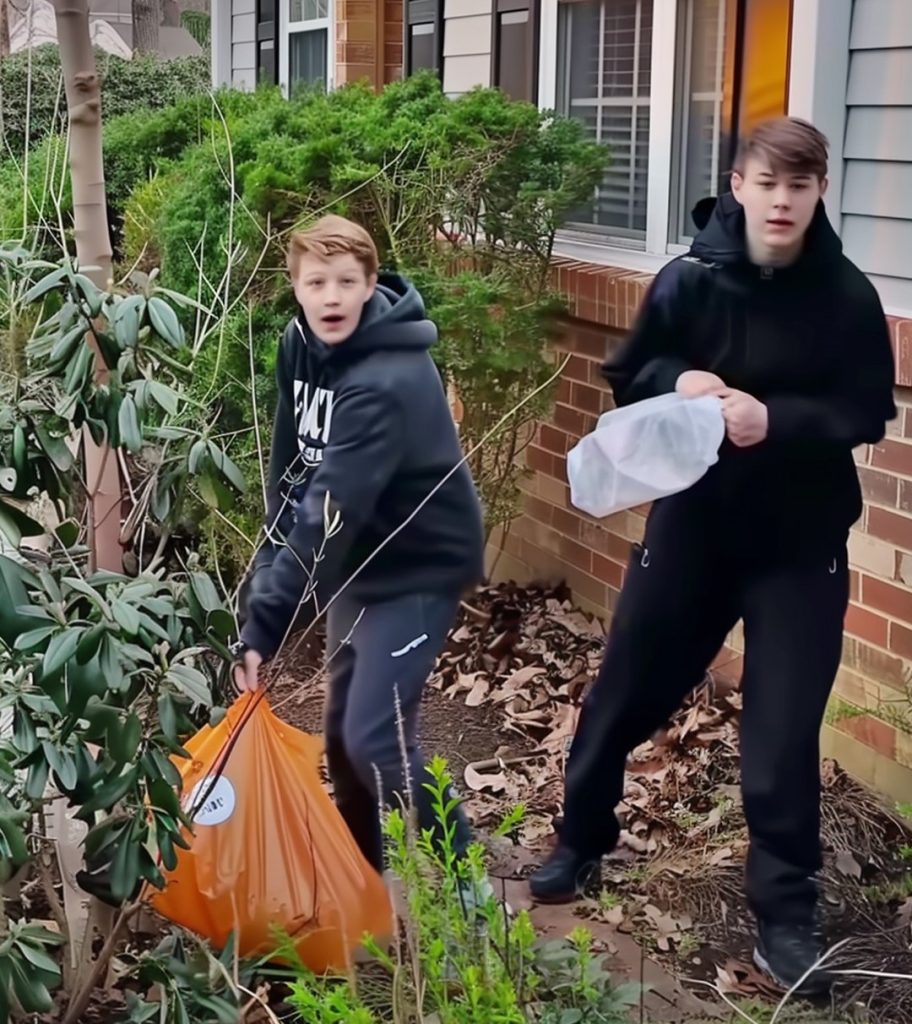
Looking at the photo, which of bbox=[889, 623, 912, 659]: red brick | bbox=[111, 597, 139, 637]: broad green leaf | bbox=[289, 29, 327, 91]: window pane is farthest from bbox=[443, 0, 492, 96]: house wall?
bbox=[111, 597, 139, 637]: broad green leaf

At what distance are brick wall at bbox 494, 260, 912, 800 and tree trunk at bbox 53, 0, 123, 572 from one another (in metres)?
2.19

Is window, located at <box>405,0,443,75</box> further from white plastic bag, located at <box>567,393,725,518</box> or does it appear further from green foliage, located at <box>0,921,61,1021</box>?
green foliage, located at <box>0,921,61,1021</box>

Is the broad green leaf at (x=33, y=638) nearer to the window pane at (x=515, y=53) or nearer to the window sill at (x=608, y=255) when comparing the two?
the window sill at (x=608, y=255)

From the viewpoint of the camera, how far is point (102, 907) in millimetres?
3332

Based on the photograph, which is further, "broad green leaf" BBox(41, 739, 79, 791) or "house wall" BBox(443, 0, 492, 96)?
"house wall" BBox(443, 0, 492, 96)

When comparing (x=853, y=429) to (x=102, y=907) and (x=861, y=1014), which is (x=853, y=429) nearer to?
(x=861, y=1014)

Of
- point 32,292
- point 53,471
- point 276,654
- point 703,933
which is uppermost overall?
point 32,292

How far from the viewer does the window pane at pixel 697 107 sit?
5477mm

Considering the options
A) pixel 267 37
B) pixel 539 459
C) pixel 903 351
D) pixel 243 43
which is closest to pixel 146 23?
pixel 243 43

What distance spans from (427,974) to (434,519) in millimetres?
1239

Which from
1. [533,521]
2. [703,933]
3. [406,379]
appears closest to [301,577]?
[406,379]

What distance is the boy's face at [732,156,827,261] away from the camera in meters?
3.32

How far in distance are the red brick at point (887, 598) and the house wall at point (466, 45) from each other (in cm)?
358

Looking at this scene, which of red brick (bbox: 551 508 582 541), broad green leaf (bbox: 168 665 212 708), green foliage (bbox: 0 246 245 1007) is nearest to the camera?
green foliage (bbox: 0 246 245 1007)
